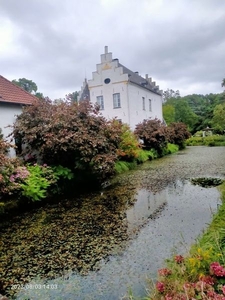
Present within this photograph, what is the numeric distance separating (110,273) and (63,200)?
433 centimetres

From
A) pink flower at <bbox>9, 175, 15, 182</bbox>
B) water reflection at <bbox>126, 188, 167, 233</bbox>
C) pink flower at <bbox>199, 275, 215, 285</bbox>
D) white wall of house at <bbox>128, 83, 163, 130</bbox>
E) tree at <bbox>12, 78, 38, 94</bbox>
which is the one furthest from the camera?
tree at <bbox>12, 78, 38, 94</bbox>

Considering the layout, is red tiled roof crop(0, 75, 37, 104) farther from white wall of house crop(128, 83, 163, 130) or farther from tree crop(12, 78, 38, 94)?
tree crop(12, 78, 38, 94)

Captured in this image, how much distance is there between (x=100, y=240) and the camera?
439 centimetres

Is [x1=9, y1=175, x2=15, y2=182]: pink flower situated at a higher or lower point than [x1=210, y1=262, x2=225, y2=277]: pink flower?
higher

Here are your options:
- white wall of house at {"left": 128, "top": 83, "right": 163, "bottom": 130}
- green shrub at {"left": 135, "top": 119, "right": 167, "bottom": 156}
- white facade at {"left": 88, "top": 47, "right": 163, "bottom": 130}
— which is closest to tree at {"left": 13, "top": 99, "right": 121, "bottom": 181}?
green shrub at {"left": 135, "top": 119, "right": 167, "bottom": 156}

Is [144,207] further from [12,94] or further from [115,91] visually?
[115,91]

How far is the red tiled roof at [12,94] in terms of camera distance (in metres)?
9.49

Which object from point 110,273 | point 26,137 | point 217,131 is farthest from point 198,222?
point 217,131

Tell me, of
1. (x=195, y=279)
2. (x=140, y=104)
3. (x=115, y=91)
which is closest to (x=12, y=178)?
(x=195, y=279)

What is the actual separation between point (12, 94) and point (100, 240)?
8.29 meters

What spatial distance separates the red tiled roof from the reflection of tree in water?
522 centimetres

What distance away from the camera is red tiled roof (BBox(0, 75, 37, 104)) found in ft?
31.1

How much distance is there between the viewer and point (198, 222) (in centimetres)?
491

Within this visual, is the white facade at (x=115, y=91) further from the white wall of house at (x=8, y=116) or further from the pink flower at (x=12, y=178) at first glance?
the pink flower at (x=12, y=178)
